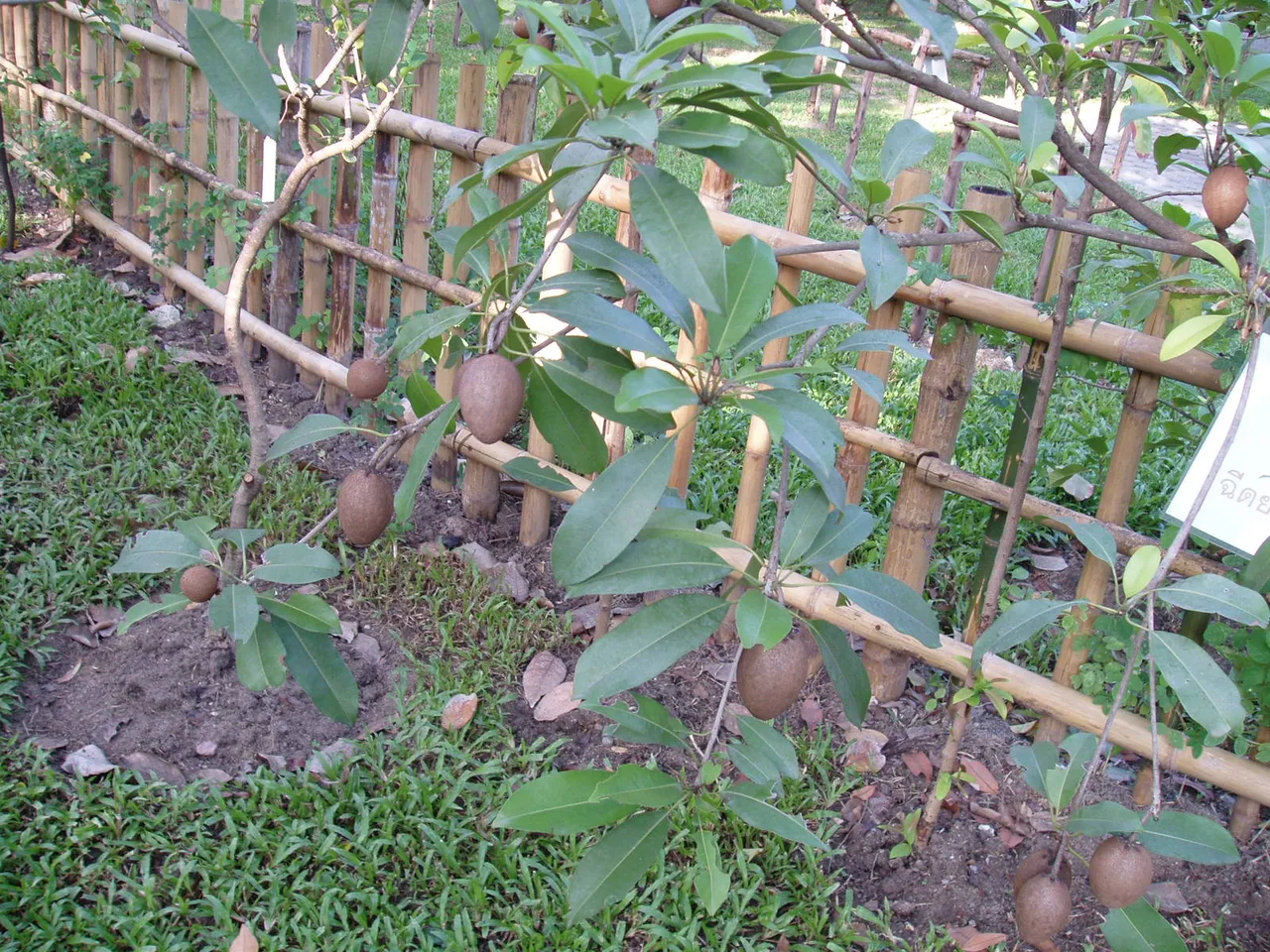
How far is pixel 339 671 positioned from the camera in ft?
6.30

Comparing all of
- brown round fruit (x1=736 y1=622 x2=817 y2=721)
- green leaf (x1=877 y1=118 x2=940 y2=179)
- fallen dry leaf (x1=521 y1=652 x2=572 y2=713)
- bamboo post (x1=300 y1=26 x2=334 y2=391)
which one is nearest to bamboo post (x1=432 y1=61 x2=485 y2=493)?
bamboo post (x1=300 y1=26 x2=334 y2=391)

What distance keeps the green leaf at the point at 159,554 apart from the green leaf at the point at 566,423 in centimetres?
75

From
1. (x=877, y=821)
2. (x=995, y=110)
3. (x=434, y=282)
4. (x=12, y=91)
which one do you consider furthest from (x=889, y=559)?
(x=12, y=91)

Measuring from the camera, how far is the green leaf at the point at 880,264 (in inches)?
49.3

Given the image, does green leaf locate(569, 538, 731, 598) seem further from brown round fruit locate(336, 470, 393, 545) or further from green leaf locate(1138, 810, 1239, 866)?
green leaf locate(1138, 810, 1239, 866)

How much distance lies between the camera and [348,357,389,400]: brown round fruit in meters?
1.57

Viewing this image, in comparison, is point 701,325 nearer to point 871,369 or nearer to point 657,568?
point 871,369

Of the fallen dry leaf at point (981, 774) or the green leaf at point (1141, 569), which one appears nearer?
the green leaf at point (1141, 569)

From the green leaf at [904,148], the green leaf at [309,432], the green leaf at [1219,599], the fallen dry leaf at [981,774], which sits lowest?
the fallen dry leaf at [981,774]

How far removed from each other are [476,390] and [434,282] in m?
2.03

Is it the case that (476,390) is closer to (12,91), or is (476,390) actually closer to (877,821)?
(877,821)

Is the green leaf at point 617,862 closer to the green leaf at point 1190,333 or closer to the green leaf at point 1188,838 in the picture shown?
the green leaf at point 1188,838

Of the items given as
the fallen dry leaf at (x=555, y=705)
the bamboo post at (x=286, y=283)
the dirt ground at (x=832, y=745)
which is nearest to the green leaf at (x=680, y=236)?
the dirt ground at (x=832, y=745)

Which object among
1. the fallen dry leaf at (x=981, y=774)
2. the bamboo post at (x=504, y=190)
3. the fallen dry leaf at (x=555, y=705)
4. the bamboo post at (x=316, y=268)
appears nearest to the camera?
the fallen dry leaf at (x=981, y=774)
